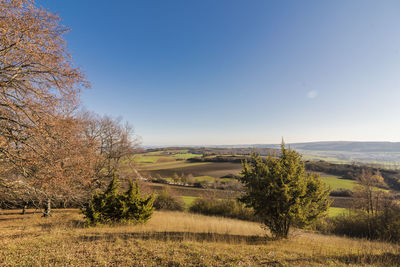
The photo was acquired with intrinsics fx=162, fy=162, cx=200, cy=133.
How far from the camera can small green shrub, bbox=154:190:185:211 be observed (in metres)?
24.4

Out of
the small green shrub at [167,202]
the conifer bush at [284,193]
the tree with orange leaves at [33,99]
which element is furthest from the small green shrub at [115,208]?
the small green shrub at [167,202]

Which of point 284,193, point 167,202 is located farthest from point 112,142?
point 284,193

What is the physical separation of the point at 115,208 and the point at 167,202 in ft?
47.0

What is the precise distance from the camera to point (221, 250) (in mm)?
5992

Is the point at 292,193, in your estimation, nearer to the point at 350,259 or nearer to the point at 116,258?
the point at 350,259

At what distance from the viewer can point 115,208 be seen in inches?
443

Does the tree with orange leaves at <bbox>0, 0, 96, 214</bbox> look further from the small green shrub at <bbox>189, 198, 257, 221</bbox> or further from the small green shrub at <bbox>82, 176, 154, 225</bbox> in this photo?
the small green shrub at <bbox>189, 198, 257, 221</bbox>

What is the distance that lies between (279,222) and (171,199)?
1937 centimetres

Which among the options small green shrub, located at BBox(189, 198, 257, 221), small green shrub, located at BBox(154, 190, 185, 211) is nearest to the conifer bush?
small green shrub, located at BBox(189, 198, 257, 221)

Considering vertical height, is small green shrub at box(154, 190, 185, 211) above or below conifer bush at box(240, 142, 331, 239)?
below

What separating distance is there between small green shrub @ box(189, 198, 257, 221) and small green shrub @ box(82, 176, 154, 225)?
13881 mm

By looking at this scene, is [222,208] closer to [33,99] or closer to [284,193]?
[284,193]

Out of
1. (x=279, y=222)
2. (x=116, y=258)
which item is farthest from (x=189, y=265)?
(x=279, y=222)

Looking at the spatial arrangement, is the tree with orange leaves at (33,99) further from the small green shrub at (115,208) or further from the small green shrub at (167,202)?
the small green shrub at (167,202)
